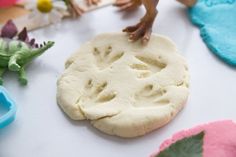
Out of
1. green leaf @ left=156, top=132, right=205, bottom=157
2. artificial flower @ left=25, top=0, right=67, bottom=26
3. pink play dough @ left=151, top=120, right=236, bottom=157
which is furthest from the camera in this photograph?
artificial flower @ left=25, top=0, right=67, bottom=26

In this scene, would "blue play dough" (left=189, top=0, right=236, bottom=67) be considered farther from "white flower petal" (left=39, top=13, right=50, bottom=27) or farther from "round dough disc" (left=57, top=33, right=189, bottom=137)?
"white flower petal" (left=39, top=13, right=50, bottom=27)

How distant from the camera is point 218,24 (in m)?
0.90

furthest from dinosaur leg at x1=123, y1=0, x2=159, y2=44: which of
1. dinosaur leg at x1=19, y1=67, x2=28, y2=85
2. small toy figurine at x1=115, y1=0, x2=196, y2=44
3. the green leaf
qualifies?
the green leaf

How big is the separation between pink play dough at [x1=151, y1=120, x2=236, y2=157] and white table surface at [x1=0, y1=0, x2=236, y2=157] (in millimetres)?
27

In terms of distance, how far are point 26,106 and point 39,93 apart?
0.04 meters

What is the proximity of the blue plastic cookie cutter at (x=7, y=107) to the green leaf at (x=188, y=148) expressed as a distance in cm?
29

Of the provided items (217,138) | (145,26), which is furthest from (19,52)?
(217,138)

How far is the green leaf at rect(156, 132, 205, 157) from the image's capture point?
1.62 ft

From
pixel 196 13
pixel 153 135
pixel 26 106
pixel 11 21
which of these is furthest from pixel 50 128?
pixel 196 13

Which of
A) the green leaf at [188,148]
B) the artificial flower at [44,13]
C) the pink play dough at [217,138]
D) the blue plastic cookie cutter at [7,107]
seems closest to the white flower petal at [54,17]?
the artificial flower at [44,13]

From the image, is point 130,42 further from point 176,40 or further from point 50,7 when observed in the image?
point 50,7

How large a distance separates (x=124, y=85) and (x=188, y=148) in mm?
276

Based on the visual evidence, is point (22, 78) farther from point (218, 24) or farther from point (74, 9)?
point (218, 24)

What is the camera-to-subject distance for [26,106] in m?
0.77
